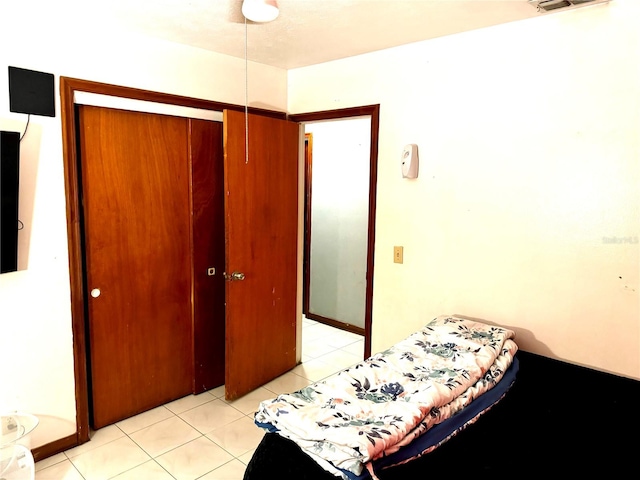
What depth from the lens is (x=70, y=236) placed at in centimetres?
232

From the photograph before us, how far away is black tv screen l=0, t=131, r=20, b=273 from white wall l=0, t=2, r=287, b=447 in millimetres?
128

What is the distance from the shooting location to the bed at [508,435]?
1.31m

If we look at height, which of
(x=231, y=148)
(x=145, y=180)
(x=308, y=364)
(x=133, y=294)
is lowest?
(x=308, y=364)

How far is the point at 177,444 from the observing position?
245 centimetres

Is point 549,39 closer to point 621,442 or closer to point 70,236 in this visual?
point 621,442

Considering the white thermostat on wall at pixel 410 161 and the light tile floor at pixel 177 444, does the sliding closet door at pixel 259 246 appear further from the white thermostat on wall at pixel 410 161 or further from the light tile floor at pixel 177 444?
the white thermostat on wall at pixel 410 161

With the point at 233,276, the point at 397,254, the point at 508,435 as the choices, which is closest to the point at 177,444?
the point at 233,276

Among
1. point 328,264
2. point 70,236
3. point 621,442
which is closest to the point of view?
point 621,442

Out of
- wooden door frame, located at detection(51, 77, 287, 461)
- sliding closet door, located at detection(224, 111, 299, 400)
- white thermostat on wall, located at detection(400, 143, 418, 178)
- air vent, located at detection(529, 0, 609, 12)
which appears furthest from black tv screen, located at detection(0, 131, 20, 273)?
air vent, located at detection(529, 0, 609, 12)

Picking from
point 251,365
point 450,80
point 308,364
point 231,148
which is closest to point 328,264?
point 308,364

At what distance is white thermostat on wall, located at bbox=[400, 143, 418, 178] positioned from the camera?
2.54 meters

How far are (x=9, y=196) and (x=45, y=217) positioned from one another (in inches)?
9.7

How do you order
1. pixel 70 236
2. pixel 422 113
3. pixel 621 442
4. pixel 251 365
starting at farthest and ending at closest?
pixel 251 365, pixel 422 113, pixel 70 236, pixel 621 442

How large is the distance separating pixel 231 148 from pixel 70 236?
1056 mm
